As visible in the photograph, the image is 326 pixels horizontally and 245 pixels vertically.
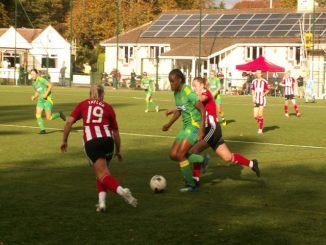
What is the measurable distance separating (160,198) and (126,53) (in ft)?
213

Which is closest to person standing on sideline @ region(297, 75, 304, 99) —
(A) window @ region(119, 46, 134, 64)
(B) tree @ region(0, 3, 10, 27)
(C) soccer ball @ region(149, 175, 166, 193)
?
(A) window @ region(119, 46, 134, 64)

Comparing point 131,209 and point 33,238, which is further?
point 131,209

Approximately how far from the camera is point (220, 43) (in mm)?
67750

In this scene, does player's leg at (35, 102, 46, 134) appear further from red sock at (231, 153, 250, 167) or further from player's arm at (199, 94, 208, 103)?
red sock at (231, 153, 250, 167)

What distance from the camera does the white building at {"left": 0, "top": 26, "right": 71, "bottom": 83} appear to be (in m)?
75.7

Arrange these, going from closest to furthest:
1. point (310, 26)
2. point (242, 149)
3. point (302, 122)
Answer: point (242, 149), point (302, 122), point (310, 26)

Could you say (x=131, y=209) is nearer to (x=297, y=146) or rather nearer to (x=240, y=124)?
(x=297, y=146)

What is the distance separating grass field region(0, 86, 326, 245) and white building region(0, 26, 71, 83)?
56.6 m

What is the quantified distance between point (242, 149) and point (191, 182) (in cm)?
657

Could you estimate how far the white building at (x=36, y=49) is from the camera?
2980 inches

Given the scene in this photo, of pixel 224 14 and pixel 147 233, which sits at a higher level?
pixel 224 14

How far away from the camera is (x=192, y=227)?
916 centimetres

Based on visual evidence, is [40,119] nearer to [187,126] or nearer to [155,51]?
[187,126]

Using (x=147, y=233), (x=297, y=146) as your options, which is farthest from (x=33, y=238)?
(x=297, y=146)
